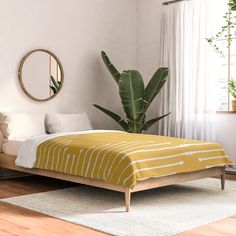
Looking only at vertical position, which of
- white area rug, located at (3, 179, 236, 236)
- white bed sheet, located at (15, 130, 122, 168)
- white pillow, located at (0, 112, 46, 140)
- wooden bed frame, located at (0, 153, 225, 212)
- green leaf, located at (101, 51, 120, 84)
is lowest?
white area rug, located at (3, 179, 236, 236)

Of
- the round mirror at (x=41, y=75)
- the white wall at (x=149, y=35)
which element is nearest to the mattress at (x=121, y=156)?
the round mirror at (x=41, y=75)

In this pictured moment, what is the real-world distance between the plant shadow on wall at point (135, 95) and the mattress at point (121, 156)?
1.22m

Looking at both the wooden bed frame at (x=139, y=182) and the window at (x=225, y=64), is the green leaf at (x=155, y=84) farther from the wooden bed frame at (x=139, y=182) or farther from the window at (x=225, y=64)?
the wooden bed frame at (x=139, y=182)

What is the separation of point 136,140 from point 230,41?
224cm

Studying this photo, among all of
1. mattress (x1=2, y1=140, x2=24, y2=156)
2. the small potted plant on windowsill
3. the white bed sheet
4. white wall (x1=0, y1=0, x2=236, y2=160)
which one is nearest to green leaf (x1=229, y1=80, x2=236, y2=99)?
the small potted plant on windowsill

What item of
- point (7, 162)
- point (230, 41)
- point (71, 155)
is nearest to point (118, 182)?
point (71, 155)

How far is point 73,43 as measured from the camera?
642cm

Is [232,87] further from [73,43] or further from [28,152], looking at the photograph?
[28,152]

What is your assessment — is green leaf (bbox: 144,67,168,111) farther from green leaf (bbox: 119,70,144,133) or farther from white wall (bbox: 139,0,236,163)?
white wall (bbox: 139,0,236,163)

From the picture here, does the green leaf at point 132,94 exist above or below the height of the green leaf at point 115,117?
above

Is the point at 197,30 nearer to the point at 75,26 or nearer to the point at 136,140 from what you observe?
the point at 75,26

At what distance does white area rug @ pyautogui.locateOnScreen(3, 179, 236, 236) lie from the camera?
3.42 m

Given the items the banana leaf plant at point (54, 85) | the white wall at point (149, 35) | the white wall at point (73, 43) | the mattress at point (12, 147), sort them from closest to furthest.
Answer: the mattress at point (12, 147) < the white wall at point (73, 43) < the banana leaf plant at point (54, 85) < the white wall at point (149, 35)

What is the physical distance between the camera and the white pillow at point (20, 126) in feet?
17.9
